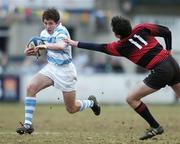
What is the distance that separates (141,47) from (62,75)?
1799mm

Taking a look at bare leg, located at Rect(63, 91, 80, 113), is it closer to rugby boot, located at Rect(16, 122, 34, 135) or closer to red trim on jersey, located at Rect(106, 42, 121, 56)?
rugby boot, located at Rect(16, 122, 34, 135)

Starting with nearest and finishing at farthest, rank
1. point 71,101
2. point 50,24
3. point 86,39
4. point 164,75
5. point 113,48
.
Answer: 1. point 164,75
2. point 113,48
3. point 50,24
4. point 71,101
5. point 86,39

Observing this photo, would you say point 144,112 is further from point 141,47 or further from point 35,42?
point 35,42

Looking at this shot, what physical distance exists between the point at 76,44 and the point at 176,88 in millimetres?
2019

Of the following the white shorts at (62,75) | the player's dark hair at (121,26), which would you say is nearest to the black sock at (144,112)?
the player's dark hair at (121,26)

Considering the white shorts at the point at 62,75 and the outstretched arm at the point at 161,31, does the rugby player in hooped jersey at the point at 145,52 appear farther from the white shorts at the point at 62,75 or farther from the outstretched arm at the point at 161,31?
the white shorts at the point at 62,75

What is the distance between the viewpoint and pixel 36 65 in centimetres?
3183

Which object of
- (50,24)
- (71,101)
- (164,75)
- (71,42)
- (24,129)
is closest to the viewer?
(164,75)

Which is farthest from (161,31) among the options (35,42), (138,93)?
(35,42)

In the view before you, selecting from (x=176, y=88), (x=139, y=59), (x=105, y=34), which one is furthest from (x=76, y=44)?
(x=105, y=34)

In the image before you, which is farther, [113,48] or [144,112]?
[144,112]

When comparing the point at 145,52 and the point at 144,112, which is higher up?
the point at 145,52

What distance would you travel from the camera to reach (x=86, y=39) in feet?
137

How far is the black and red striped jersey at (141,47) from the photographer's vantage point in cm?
1272
